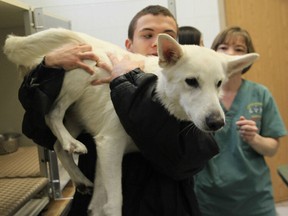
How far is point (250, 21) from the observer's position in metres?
3.09

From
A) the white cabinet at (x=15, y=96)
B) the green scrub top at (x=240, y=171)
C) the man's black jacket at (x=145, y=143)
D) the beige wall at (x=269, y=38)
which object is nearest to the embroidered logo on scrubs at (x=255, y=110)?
the green scrub top at (x=240, y=171)

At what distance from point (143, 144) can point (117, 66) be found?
29cm

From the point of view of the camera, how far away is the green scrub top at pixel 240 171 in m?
1.50

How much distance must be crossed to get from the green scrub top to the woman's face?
0.20 meters

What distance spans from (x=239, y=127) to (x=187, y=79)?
49 centimetres

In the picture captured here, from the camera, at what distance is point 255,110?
1544 mm

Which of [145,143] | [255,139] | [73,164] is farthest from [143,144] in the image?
[255,139]

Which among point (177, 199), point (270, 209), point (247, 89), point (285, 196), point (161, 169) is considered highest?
point (247, 89)

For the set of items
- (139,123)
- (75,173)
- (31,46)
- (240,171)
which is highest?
(31,46)

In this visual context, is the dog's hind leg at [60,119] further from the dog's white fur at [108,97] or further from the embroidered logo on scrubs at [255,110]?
the embroidered logo on scrubs at [255,110]

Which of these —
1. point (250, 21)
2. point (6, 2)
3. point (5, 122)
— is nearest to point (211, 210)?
point (6, 2)

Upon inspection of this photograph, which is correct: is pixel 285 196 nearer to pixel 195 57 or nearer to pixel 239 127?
pixel 239 127

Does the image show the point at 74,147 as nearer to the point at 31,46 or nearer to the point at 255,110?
Result: the point at 31,46

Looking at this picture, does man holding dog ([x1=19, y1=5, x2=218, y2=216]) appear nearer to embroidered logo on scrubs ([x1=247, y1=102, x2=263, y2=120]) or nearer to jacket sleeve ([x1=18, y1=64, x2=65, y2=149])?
jacket sleeve ([x1=18, y1=64, x2=65, y2=149])
